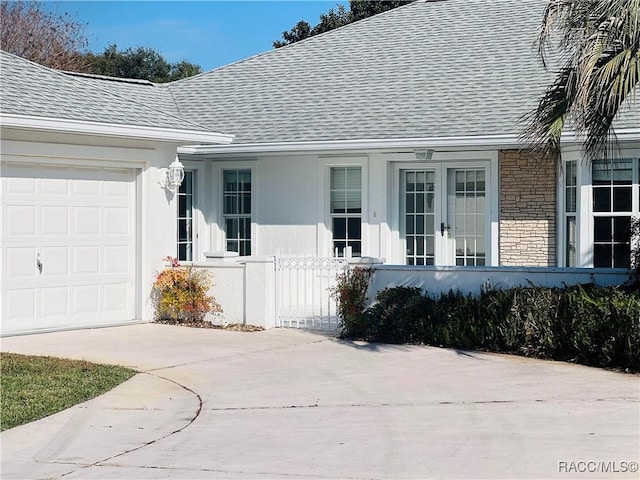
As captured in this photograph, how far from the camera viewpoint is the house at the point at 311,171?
52.1ft

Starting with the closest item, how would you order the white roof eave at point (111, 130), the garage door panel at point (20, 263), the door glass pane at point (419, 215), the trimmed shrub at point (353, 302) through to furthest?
the white roof eave at point (111, 130) < the trimmed shrub at point (353, 302) < the garage door panel at point (20, 263) < the door glass pane at point (419, 215)

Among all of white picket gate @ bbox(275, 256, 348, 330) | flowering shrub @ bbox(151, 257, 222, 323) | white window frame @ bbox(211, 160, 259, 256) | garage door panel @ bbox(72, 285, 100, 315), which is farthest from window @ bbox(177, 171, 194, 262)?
white picket gate @ bbox(275, 256, 348, 330)

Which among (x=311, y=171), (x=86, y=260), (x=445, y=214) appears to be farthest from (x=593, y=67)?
(x=311, y=171)

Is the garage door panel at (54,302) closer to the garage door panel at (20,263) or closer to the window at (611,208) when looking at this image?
the garage door panel at (20,263)

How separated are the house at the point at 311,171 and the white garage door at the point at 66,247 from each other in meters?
0.02

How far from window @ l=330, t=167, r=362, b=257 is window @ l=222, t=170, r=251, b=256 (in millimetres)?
1831

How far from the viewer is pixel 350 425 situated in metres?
9.41

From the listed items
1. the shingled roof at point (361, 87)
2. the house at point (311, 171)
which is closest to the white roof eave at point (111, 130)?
the house at point (311, 171)

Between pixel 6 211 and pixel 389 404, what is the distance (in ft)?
24.6

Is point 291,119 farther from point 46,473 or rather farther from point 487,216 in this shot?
point 46,473

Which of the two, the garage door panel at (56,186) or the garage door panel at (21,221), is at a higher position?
the garage door panel at (56,186)

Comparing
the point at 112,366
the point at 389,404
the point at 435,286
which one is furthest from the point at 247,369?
the point at 435,286

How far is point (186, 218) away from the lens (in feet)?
66.3

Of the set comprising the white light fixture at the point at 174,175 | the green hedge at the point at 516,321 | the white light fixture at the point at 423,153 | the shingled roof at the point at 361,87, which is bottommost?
the green hedge at the point at 516,321
